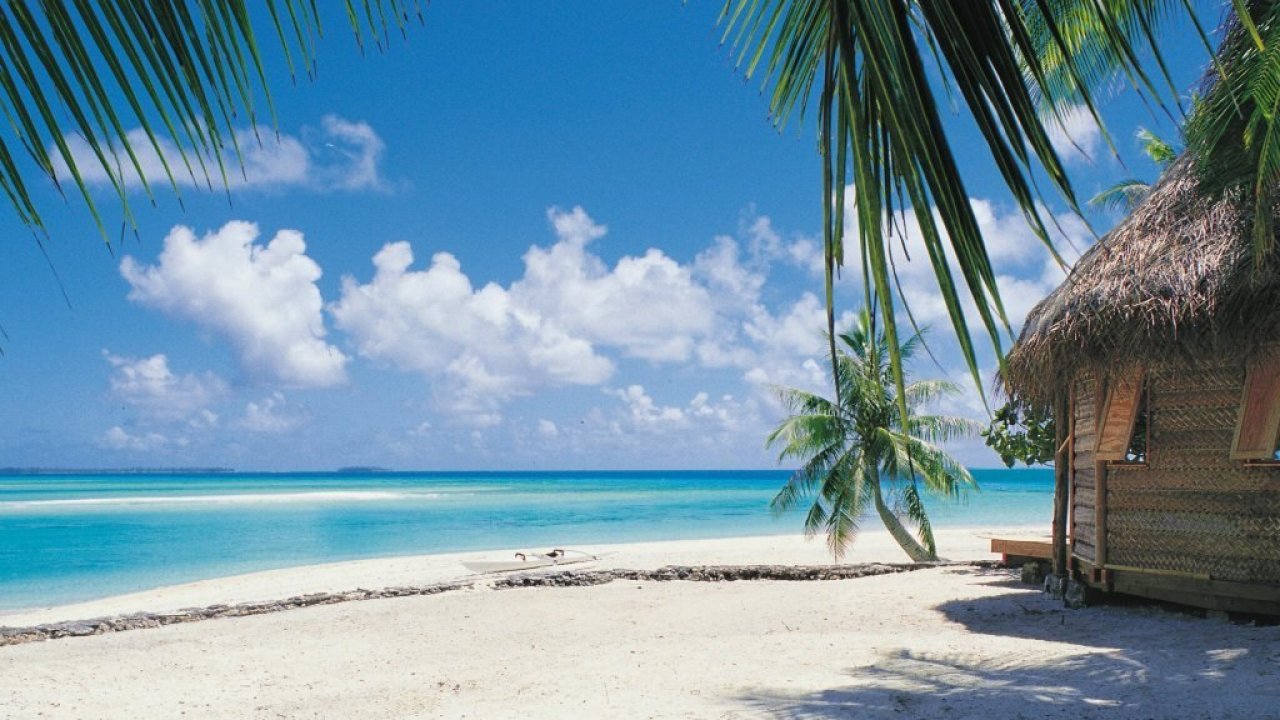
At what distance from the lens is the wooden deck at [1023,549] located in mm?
10133

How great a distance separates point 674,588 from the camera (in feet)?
36.9

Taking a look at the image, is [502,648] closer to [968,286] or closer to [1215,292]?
[1215,292]

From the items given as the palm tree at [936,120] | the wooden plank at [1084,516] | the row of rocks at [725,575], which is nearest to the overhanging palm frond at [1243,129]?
the wooden plank at [1084,516]

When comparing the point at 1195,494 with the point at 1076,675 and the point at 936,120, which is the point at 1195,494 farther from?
the point at 936,120

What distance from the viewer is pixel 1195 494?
705cm

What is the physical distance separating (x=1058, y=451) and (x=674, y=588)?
471cm

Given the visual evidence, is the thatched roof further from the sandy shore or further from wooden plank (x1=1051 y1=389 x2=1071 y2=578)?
the sandy shore

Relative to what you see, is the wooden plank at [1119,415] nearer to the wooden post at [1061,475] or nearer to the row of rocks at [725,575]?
the wooden post at [1061,475]

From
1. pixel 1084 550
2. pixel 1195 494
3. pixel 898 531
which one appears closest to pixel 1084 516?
pixel 1084 550

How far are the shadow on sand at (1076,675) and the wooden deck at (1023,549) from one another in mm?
2346

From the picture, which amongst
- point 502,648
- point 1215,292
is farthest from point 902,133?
point 502,648

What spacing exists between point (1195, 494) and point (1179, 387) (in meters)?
0.81

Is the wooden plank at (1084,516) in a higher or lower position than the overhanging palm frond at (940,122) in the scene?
lower

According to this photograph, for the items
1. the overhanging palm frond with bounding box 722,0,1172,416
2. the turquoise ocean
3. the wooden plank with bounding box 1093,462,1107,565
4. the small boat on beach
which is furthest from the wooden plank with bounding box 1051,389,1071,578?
the turquoise ocean
